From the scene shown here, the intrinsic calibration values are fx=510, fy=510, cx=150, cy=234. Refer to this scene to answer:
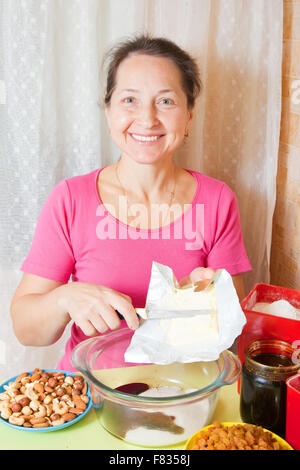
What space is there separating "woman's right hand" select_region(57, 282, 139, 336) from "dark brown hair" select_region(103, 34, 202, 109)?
2.02ft

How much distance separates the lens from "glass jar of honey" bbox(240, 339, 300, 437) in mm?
870

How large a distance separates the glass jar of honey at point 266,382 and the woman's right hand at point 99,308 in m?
0.23

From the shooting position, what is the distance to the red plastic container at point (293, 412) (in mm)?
832

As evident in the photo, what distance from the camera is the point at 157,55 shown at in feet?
4.50

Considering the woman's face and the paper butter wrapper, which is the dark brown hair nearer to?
the woman's face

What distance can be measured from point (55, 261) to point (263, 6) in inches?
40.9

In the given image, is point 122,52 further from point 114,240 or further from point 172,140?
point 114,240

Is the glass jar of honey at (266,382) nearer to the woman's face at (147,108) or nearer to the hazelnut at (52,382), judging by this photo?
the hazelnut at (52,382)

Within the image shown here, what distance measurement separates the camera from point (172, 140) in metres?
1.38

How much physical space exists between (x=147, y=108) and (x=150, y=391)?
0.72 m

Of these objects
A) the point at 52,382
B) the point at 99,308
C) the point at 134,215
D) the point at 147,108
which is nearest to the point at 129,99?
the point at 147,108

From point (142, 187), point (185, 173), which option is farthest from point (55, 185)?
point (185, 173)

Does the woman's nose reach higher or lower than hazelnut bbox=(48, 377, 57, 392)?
higher

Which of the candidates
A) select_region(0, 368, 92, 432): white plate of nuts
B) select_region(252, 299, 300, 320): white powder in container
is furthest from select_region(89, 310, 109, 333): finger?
select_region(252, 299, 300, 320): white powder in container
